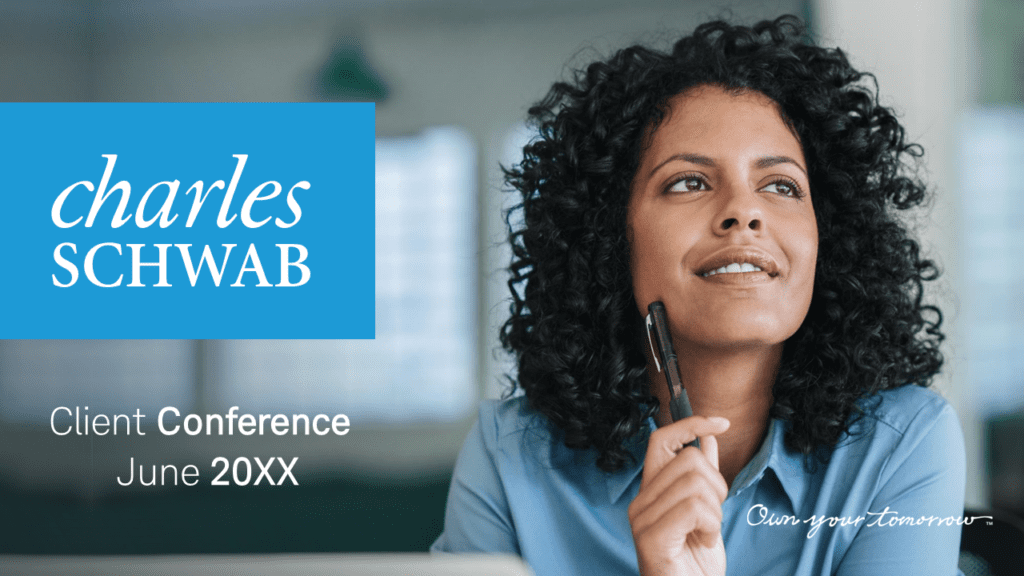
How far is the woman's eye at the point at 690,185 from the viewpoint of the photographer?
772 millimetres

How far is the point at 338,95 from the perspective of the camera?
1.13 m

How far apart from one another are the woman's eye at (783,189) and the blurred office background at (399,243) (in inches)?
14.8

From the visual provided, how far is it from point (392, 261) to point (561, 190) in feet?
1.12

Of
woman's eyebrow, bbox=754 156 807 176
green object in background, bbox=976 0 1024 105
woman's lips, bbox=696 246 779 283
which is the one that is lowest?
woman's lips, bbox=696 246 779 283

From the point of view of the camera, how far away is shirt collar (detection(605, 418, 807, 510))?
763 millimetres

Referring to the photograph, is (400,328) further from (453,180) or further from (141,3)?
(141,3)

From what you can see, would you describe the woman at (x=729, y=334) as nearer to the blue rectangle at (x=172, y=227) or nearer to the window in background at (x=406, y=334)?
the window in background at (x=406, y=334)

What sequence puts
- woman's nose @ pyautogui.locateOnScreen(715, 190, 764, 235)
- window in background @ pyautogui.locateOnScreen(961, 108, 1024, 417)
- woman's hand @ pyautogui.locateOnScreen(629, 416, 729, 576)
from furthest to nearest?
window in background @ pyautogui.locateOnScreen(961, 108, 1024, 417) → woman's nose @ pyautogui.locateOnScreen(715, 190, 764, 235) → woman's hand @ pyautogui.locateOnScreen(629, 416, 729, 576)

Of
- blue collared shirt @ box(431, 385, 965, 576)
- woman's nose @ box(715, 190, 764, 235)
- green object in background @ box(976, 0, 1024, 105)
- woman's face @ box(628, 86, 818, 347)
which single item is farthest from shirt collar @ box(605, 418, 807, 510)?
green object in background @ box(976, 0, 1024, 105)

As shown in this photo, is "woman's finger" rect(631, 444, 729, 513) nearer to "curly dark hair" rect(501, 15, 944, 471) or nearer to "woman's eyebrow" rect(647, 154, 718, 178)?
"curly dark hair" rect(501, 15, 944, 471)

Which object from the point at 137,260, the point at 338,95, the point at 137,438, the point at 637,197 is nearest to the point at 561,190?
the point at 637,197

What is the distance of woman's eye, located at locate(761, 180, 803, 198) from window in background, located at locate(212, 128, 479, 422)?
487mm

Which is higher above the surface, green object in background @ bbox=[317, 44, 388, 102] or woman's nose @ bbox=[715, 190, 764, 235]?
green object in background @ bbox=[317, 44, 388, 102]

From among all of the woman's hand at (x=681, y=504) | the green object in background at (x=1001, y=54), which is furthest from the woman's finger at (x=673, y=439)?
the green object in background at (x=1001, y=54)
